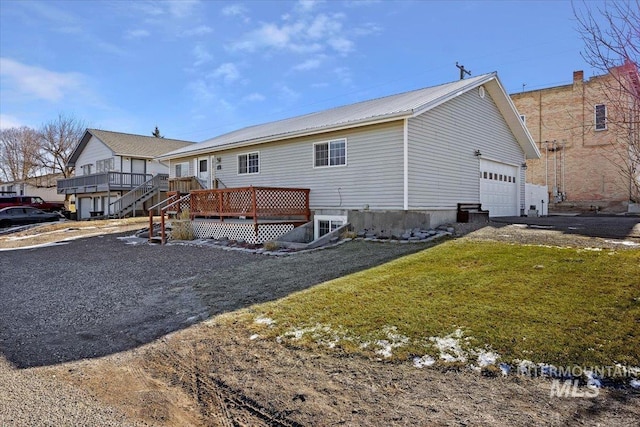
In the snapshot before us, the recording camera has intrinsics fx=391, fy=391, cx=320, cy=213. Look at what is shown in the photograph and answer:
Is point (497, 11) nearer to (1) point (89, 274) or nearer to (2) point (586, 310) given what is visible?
(2) point (586, 310)

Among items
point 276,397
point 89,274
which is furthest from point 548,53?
point 89,274

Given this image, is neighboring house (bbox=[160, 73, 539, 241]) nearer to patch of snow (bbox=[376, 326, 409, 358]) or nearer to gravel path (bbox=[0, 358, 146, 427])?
patch of snow (bbox=[376, 326, 409, 358])

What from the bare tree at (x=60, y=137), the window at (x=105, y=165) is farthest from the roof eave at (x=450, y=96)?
the bare tree at (x=60, y=137)

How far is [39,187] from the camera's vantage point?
46562mm

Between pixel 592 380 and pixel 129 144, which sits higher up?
pixel 129 144

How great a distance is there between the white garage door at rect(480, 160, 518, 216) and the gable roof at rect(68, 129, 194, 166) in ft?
84.4

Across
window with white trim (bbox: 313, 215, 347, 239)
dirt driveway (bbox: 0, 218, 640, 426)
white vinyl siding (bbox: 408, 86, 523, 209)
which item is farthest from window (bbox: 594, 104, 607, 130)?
window with white trim (bbox: 313, 215, 347, 239)

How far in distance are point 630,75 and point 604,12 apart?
0.93m

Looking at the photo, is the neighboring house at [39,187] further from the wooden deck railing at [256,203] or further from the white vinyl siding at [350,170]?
the white vinyl siding at [350,170]

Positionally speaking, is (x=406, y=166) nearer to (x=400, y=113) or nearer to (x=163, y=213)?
(x=400, y=113)

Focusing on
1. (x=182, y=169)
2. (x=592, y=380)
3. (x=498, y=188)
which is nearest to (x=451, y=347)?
(x=592, y=380)

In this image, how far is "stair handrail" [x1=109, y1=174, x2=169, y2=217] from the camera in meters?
26.9

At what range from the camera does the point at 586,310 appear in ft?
14.8

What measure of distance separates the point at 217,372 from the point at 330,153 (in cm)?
1063
